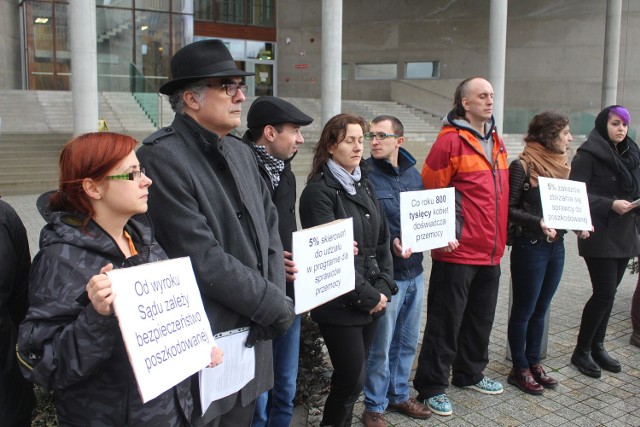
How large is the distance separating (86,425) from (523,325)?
3592 millimetres

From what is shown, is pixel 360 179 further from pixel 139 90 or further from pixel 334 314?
pixel 139 90

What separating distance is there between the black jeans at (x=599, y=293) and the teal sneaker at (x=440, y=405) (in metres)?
1.55

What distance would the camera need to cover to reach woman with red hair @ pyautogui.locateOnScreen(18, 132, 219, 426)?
204 centimetres

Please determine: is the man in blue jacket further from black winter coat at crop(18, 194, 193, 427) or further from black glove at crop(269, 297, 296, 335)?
black winter coat at crop(18, 194, 193, 427)

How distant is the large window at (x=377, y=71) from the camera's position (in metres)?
34.5

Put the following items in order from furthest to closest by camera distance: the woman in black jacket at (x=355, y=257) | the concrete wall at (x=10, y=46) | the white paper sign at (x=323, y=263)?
the concrete wall at (x=10, y=46)
the woman in black jacket at (x=355, y=257)
the white paper sign at (x=323, y=263)

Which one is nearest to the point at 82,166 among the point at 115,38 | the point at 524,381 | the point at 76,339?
the point at 76,339

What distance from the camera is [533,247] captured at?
4.68 m

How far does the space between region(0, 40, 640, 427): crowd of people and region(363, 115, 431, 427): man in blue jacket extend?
1 cm

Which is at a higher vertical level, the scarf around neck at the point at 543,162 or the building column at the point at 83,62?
the building column at the point at 83,62

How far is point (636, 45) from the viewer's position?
28.7 meters

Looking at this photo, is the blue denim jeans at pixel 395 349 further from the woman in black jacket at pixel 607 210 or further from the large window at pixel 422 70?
the large window at pixel 422 70

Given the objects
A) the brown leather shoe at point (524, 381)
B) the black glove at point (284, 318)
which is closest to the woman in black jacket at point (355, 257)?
the black glove at point (284, 318)

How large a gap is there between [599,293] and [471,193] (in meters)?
1.68
